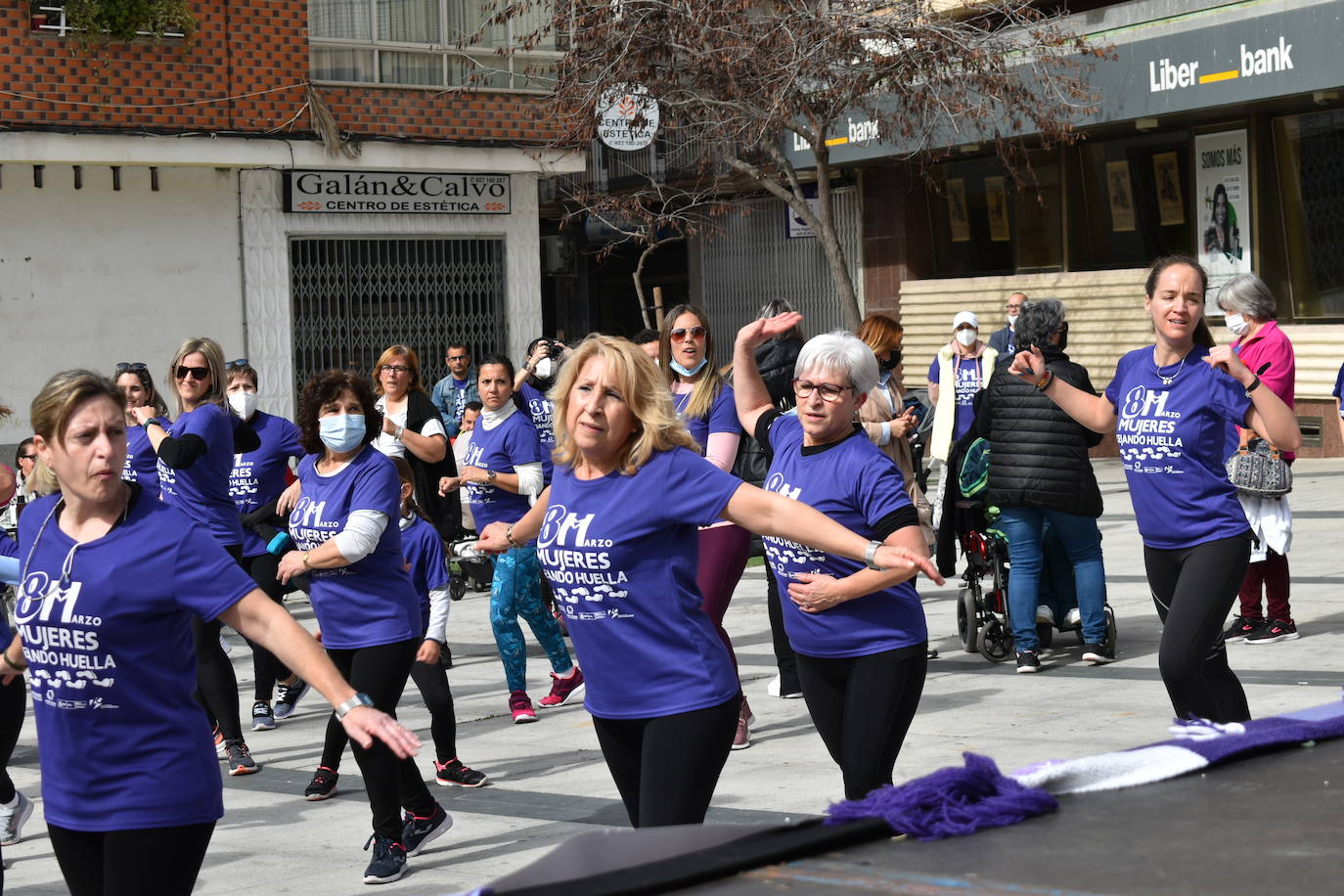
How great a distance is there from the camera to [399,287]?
22.4m

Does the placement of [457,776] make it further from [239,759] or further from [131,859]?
[131,859]

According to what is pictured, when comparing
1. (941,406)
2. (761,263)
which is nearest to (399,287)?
(761,263)

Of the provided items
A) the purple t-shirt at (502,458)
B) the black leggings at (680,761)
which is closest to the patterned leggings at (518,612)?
the purple t-shirt at (502,458)

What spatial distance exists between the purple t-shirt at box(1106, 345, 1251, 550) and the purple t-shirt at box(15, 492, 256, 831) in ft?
10.9

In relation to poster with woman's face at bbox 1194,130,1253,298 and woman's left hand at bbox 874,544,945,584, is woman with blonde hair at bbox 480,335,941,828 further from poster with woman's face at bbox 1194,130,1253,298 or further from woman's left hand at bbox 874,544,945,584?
poster with woman's face at bbox 1194,130,1253,298

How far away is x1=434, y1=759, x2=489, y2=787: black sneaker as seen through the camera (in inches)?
303

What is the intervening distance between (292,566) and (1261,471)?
5.45m

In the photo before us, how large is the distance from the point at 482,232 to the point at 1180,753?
20387 mm

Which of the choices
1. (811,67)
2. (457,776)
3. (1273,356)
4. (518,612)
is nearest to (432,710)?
(457,776)

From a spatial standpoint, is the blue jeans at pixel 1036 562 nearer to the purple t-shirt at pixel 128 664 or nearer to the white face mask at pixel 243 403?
the white face mask at pixel 243 403

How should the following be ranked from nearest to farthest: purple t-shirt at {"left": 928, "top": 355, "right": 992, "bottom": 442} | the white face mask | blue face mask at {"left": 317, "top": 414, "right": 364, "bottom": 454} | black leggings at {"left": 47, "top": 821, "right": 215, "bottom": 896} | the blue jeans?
black leggings at {"left": 47, "top": 821, "right": 215, "bottom": 896}
blue face mask at {"left": 317, "top": 414, "right": 364, "bottom": 454}
the white face mask
the blue jeans
purple t-shirt at {"left": 928, "top": 355, "right": 992, "bottom": 442}

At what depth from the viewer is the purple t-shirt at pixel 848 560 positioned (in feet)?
17.3

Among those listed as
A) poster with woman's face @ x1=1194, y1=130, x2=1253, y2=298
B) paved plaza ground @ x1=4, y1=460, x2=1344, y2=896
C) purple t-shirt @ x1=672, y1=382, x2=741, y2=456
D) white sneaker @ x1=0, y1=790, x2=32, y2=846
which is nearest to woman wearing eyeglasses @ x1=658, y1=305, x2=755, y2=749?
purple t-shirt @ x1=672, y1=382, x2=741, y2=456

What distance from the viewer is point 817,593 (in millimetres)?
5223
